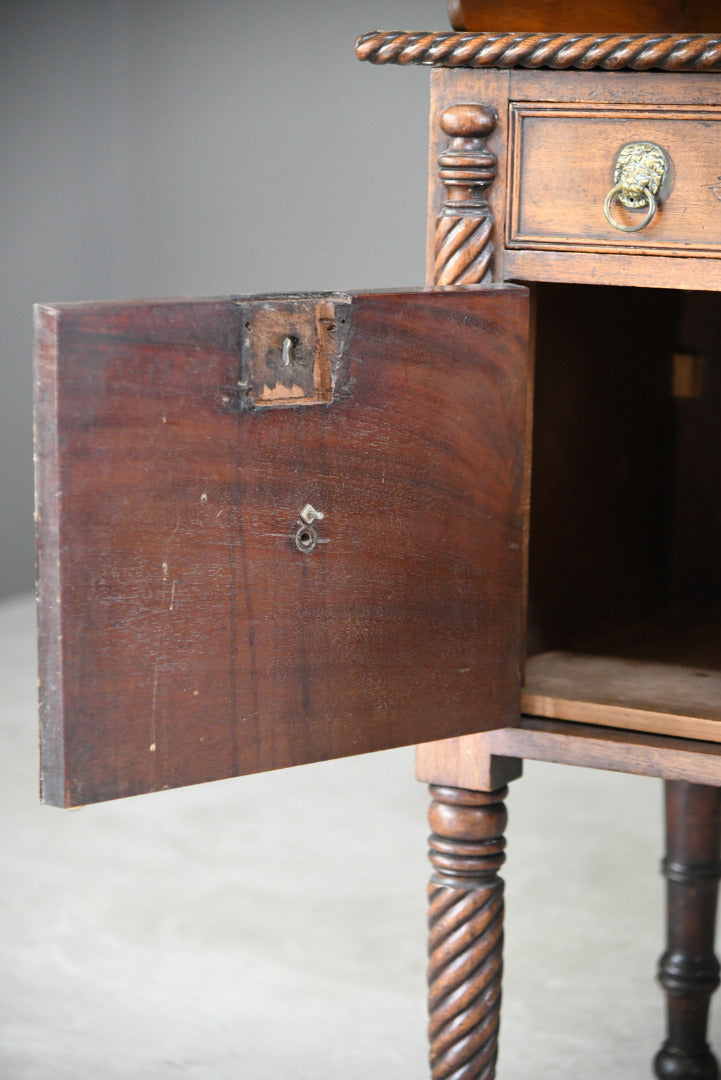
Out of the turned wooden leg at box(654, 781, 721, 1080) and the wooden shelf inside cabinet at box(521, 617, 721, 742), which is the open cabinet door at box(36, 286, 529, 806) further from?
the turned wooden leg at box(654, 781, 721, 1080)

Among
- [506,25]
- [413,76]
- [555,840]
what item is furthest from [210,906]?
[413,76]

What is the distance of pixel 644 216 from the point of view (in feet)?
3.61

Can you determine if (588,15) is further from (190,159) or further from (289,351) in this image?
(190,159)

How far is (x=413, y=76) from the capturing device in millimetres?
4625

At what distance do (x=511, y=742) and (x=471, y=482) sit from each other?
229 millimetres

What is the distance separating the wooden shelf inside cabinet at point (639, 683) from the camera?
3.86 feet

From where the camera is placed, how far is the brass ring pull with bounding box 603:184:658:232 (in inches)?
43.0

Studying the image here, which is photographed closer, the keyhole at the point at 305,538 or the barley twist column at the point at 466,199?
the keyhole at the point at 305,538

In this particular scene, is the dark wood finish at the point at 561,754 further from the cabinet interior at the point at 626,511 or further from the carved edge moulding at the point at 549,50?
the carved edge moulding at the point at 549,50

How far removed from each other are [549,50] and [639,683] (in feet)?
1.61

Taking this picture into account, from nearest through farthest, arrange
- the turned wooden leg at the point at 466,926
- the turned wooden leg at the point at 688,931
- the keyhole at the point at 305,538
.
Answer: the keyhole at the point at 305,538 < the turned wooden leg at the point at 466,926 < the turned wooden leg at the point at 688,931

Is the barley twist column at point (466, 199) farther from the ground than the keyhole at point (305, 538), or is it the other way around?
the barley twist column at point (466, 199)

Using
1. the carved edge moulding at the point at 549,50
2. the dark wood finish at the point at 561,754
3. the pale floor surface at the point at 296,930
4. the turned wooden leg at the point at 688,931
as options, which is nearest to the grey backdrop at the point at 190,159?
the pale floor surface at the point at 296,930

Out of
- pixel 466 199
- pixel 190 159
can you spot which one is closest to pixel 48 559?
pixel 466 199
